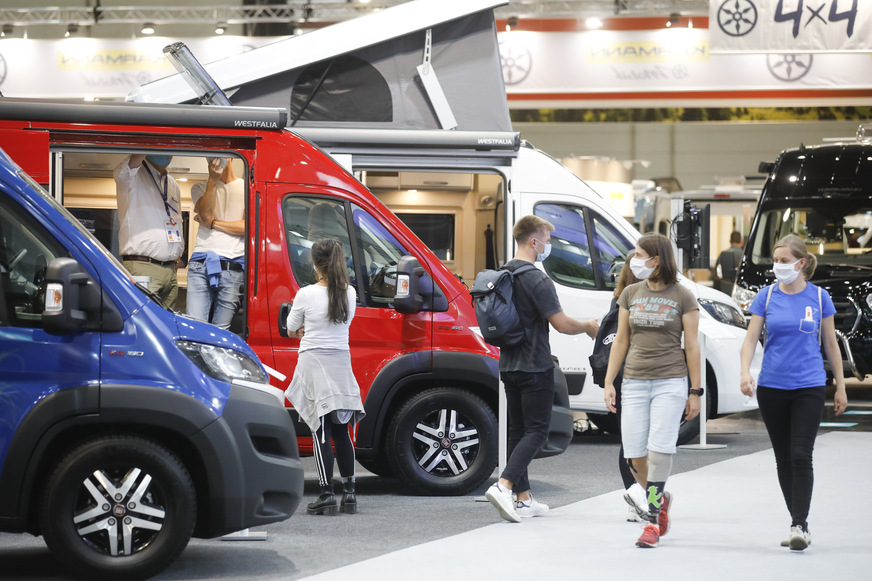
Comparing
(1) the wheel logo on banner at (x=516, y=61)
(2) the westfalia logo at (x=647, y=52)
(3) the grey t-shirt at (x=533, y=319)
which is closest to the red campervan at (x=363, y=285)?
(3) the grey t-shirt at (x=533, y=319)

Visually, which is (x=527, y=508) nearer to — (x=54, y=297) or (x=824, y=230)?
(x=54, y=297)

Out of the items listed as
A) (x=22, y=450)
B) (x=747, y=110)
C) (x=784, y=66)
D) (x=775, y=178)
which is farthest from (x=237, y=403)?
(x=747, y=110)

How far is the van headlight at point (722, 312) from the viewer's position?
33.8ft

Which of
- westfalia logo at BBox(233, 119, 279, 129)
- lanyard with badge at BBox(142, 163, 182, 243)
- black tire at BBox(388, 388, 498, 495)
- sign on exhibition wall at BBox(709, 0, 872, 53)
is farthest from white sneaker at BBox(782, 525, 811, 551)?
sign on exhibition wall at BBox(709, 0, 872, 53)

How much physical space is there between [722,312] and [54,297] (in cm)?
666

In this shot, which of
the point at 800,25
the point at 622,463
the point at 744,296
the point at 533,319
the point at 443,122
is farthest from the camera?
the point at 800,25

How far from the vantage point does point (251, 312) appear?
25.1 ft

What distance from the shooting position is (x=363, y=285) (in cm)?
Answer: 782

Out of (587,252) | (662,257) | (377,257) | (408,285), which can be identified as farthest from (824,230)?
(662,257)

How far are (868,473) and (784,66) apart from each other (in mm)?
9401

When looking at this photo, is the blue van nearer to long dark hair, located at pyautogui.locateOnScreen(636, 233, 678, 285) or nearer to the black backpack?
the black backpack

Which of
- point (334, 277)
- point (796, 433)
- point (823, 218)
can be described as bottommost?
point (796, 433)

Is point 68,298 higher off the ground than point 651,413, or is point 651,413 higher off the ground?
point 68,298

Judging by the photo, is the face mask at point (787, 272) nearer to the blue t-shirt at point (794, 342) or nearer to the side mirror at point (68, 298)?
the blue t-shirt at point (794, 342)
